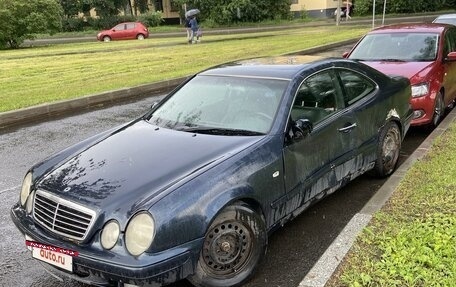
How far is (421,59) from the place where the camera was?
7855 millimetres

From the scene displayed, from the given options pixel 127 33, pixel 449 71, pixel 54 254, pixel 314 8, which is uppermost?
pixel 449 71

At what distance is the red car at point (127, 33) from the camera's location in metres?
37.6

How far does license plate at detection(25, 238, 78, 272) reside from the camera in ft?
10.4

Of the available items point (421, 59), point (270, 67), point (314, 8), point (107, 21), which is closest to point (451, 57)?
point (421, 59)

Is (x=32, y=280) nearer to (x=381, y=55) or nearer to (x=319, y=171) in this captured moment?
(x=319, y=171)

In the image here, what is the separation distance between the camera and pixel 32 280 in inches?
149

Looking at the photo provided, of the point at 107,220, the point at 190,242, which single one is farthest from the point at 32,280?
the point at 190,242

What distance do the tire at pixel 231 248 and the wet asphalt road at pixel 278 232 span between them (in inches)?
7.9

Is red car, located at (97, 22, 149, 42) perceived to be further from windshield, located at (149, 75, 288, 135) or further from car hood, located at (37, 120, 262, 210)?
car hood, located at (37, 120, 262, 210)

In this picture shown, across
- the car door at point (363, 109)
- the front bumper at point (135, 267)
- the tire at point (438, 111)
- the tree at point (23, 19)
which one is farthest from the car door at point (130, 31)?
the front bumper at point (135, 267)

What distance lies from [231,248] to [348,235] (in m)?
1.05

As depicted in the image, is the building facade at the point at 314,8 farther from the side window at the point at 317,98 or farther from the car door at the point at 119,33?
the side window at the point at 317,98

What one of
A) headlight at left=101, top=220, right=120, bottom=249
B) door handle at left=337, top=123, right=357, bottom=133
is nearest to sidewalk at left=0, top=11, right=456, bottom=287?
door handle at left=337, top=123, right=357, bottom=133

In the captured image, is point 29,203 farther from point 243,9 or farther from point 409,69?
point 243,9
